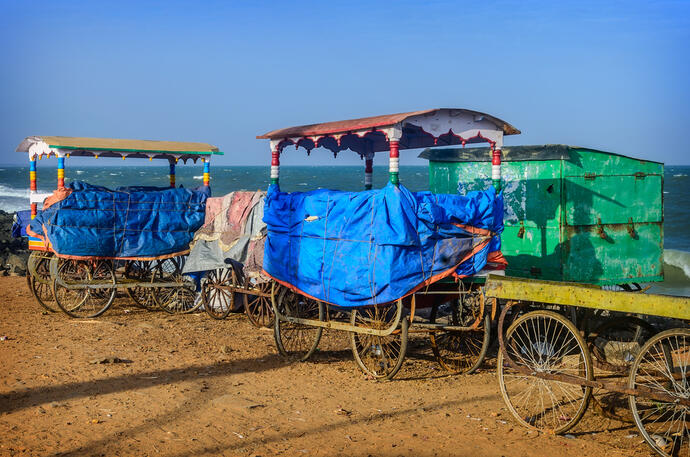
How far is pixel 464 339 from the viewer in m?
9.45

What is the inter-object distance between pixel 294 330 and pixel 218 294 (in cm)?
287

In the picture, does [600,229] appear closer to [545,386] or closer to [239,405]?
[545,386]

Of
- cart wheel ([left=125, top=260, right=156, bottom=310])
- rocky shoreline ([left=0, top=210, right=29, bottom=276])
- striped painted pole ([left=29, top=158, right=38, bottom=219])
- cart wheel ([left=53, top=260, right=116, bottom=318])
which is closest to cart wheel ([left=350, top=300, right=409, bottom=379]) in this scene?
cart wheel ([left=53, top=260, right=116, bottom=318])

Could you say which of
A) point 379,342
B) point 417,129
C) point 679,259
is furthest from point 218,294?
point 679,259

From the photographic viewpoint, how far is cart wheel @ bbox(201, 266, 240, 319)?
12.2 meters

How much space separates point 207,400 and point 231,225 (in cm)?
483

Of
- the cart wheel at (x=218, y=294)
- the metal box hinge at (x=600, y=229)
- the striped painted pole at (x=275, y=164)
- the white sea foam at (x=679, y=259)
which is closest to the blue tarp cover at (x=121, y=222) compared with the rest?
the cart wheel at (x=218, y=294)

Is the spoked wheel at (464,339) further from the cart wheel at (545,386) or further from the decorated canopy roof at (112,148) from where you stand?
the decorated canopy roof at (112,148)

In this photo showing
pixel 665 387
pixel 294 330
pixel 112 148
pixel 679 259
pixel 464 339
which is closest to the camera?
pixel 665 387

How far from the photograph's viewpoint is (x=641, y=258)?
37.1 feet

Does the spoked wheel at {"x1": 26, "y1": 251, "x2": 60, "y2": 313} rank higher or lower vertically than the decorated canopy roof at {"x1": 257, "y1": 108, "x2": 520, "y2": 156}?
lower

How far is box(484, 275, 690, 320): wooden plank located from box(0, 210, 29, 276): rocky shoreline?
16248 millimetres

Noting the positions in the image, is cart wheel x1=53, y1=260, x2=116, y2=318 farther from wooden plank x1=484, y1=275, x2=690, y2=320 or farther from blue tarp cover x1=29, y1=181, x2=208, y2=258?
wooden plank x1=484, y1=275, x2=690, y2=320

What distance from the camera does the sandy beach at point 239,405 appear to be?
611 centimetres
